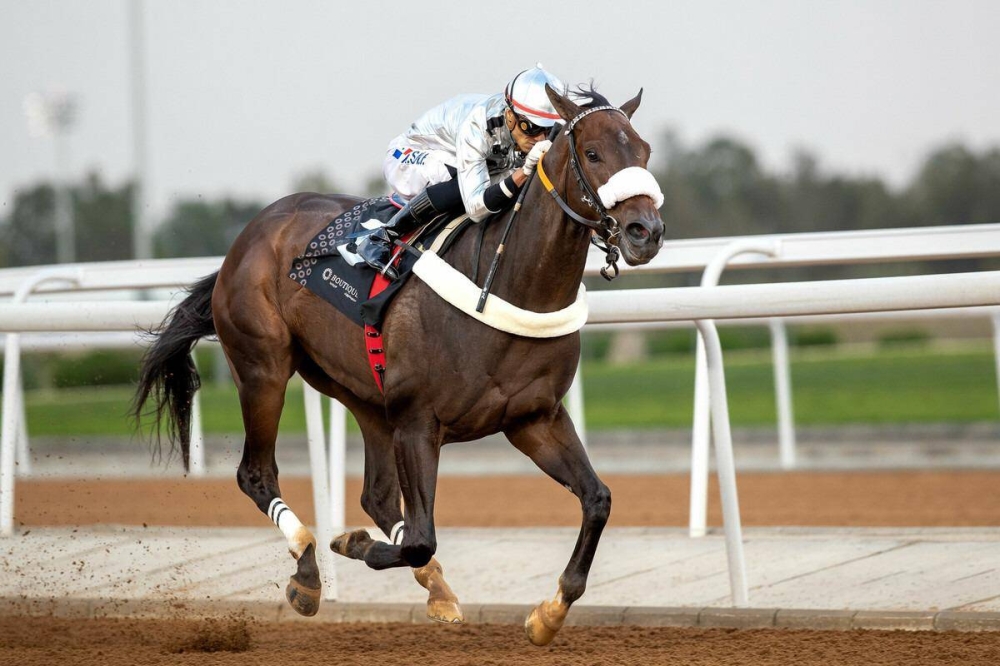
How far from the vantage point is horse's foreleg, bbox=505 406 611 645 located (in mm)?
3912

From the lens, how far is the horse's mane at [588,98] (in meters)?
3.73

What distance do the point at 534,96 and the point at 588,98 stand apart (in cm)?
24

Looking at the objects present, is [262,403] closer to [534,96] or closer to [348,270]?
[348,270]

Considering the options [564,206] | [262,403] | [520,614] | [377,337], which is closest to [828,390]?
[520,614]

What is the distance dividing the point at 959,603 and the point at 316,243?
8.52ft

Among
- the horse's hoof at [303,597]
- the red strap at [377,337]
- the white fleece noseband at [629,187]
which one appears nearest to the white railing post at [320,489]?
the horse's hoof at [303,597]

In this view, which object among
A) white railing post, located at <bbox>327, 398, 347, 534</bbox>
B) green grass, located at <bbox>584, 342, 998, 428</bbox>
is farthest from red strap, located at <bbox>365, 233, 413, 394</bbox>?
green grass, located at <bbox>584, 342, 998, 428</bbox>

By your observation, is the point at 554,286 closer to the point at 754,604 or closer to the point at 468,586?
the point at 754,604

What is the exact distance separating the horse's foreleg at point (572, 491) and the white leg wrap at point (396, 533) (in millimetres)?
726

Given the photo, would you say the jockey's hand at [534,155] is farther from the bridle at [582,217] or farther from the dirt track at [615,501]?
the dirt track at [615,501]

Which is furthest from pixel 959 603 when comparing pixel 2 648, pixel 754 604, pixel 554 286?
pixel 2 648

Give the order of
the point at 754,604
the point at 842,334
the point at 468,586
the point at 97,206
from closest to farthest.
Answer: the point at 754,604
the point at 468,586
the point at 842,334
the point at 97,206

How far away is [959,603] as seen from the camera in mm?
4281

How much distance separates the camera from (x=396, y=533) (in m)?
4.61
